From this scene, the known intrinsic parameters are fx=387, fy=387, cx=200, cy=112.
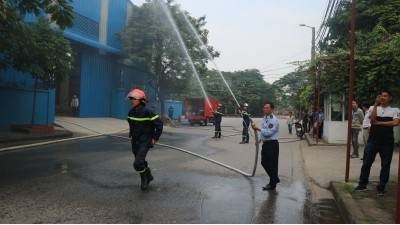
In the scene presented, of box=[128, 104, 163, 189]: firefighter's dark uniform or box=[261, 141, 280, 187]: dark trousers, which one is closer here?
box=[128, 104, 163, 189]: firefighter's dark uniform

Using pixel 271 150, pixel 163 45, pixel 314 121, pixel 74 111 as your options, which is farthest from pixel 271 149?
pixel 163 45

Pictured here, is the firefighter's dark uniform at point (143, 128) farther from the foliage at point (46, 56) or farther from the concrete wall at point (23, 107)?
the concrete wall at point (23, 107)

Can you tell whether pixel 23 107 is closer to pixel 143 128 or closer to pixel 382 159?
pixel 143 128

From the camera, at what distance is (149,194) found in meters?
6.38

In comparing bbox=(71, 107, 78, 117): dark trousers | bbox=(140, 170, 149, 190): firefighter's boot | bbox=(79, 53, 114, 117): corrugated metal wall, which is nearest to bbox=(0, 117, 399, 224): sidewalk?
bbox=(140, 170, 149, 190): firefighter's boot

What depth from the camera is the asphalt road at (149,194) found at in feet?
16.8

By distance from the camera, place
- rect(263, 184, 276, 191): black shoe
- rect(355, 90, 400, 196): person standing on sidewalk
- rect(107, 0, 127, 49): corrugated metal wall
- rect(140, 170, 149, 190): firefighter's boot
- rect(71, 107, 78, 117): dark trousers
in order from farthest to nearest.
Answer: rect(107, 0, 127, 49): corrugated metal wall, rect(71, 107, 78, 117): dark trousers, rect(263, 184, 276, 191): black shoe, rect(140, 170, 149, 190): firefighter's boot, rect(355, 90, 400, 196): person standing on sidewalk

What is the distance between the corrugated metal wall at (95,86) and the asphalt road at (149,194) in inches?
647

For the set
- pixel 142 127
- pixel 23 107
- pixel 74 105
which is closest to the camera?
pixel 142 127

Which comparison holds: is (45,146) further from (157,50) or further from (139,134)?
(157,50)

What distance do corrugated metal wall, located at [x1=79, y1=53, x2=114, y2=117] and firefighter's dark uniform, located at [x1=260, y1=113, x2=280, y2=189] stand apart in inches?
826

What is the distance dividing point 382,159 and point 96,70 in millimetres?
23969

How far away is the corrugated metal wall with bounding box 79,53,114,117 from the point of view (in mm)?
26359

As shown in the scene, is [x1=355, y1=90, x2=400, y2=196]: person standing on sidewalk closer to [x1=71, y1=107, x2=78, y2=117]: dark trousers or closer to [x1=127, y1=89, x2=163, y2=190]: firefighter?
[x1=127, y1=89, x2=163, y2=190]: firefighter
